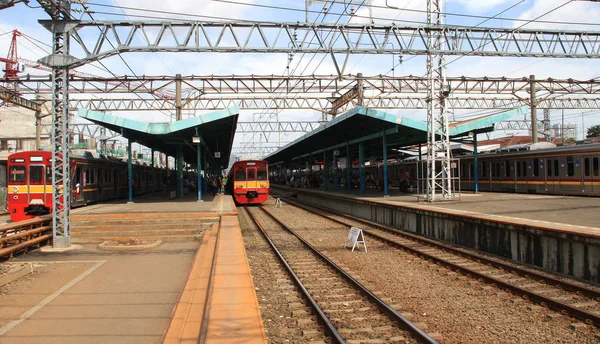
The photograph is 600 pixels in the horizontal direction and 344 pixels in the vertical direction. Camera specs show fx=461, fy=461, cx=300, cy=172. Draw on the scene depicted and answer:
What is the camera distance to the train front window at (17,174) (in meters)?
17.9

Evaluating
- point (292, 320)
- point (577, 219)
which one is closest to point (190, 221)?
point (292, 320)

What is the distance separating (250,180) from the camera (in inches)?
1078

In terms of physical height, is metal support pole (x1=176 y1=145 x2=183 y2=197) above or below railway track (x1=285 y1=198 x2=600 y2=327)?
above

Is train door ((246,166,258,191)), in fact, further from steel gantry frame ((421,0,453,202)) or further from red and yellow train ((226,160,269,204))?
steel gantry frame ((421,0,453,202))

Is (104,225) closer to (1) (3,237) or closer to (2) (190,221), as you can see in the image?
(2) (190,221)

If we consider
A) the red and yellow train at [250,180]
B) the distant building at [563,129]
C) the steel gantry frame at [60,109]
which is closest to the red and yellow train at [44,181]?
the red and yellow train at [250,180]

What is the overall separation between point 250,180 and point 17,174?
12394 millimetres

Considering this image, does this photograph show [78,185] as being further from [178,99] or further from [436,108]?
[436,108]

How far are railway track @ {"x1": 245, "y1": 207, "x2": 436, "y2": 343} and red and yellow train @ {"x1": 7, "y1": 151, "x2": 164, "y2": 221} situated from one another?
39.4ft

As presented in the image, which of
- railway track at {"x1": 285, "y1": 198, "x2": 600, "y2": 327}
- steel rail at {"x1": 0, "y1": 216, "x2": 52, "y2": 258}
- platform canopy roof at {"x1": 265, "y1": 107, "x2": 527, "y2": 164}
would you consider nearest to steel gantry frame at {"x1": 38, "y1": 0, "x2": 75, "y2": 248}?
steel rail at {"x1": 0, "y1": 216, "x2": 52, "y2": 258}

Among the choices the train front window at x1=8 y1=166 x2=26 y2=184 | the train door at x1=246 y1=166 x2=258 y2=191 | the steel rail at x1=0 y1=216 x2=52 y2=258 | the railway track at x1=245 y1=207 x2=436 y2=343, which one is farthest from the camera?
the train door at x1=246 y1=166 x2=258 y2=191

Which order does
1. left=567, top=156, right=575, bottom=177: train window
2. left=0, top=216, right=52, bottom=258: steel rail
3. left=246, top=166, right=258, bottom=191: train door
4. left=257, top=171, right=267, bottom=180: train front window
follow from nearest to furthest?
left=0, top=216, right=52, bottom=258: steel rail
left=567, top=156, right=575, bottom=177: train window
left=246, top=166, right=258, bottom=191: train door
left=257, top=171, right=267, bottom=180: train front window

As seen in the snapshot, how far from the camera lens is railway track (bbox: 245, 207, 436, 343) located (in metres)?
Result: 5.56

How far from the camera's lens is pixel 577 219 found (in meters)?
12.1
